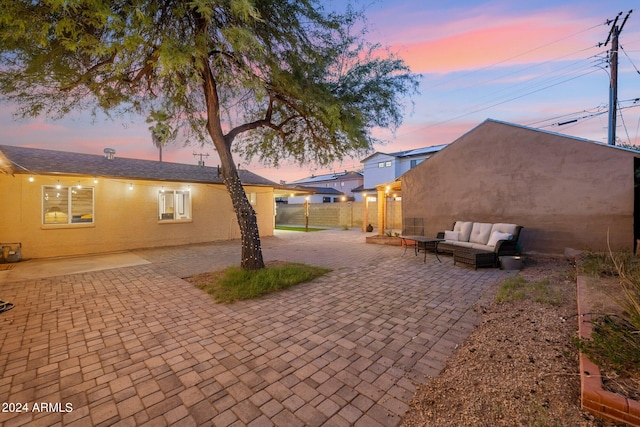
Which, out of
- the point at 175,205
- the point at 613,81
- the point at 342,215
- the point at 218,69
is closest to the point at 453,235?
the point at 218,69

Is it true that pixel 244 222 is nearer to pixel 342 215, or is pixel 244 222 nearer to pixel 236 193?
pixel 236 193

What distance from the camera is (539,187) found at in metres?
8.11

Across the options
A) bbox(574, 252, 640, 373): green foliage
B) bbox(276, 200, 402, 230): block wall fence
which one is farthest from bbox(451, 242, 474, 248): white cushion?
bbox(276, 200, 402, 230): block wall fence

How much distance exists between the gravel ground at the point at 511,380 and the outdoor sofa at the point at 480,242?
3.21 m

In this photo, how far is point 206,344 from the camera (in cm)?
312

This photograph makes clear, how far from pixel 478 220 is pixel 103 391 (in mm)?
10235

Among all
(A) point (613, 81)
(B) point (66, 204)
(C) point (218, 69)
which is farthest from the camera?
(A) point (613, 81)

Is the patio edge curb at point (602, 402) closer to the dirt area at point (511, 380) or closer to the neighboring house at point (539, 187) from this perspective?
the dirt area at point (511, 380)

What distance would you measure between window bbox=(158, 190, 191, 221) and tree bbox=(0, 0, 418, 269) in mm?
5109

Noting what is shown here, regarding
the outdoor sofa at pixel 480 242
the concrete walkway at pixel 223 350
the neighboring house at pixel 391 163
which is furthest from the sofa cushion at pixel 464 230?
the neighboring house at pixel 391 163

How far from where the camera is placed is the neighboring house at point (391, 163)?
89.1 feet

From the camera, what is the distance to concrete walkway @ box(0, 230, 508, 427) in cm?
208

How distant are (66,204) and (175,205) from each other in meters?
3.74

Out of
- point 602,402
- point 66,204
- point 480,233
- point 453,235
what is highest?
point 66,204
